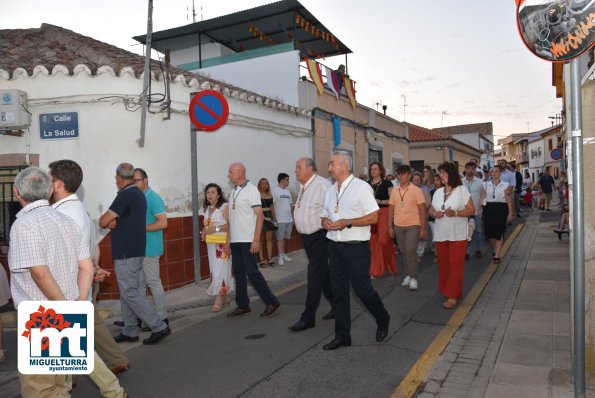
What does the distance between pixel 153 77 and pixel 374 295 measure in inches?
211

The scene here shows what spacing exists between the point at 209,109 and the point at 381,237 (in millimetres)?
3511

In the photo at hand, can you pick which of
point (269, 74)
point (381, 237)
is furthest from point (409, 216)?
point (269, 74)

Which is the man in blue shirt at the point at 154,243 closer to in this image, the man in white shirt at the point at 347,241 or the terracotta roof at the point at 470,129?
the man in white shirt at the point at 347,241

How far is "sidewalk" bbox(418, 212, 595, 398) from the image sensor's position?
3846mm

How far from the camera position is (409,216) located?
290 inches

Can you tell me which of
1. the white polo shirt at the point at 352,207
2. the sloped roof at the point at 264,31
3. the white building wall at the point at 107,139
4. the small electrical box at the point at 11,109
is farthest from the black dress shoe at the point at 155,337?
the sloped roof at the point at 264,31

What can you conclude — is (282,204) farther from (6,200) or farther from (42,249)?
(42,249)

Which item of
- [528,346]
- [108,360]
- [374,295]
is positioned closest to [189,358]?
[108,360]

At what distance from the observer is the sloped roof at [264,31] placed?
15281 mm

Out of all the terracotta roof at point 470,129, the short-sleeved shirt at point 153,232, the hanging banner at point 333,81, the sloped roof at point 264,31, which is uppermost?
the terracotta roof at point 470,129

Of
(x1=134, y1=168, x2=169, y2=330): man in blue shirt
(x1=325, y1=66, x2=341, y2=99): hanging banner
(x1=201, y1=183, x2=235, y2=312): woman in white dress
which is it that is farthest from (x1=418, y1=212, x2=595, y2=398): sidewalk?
(x1=325, y1=66, x2=341, y2=99): hanging banner

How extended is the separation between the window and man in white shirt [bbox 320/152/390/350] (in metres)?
5.44

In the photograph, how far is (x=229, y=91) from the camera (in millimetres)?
9703

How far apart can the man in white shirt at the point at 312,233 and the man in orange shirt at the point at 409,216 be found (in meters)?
2.15
